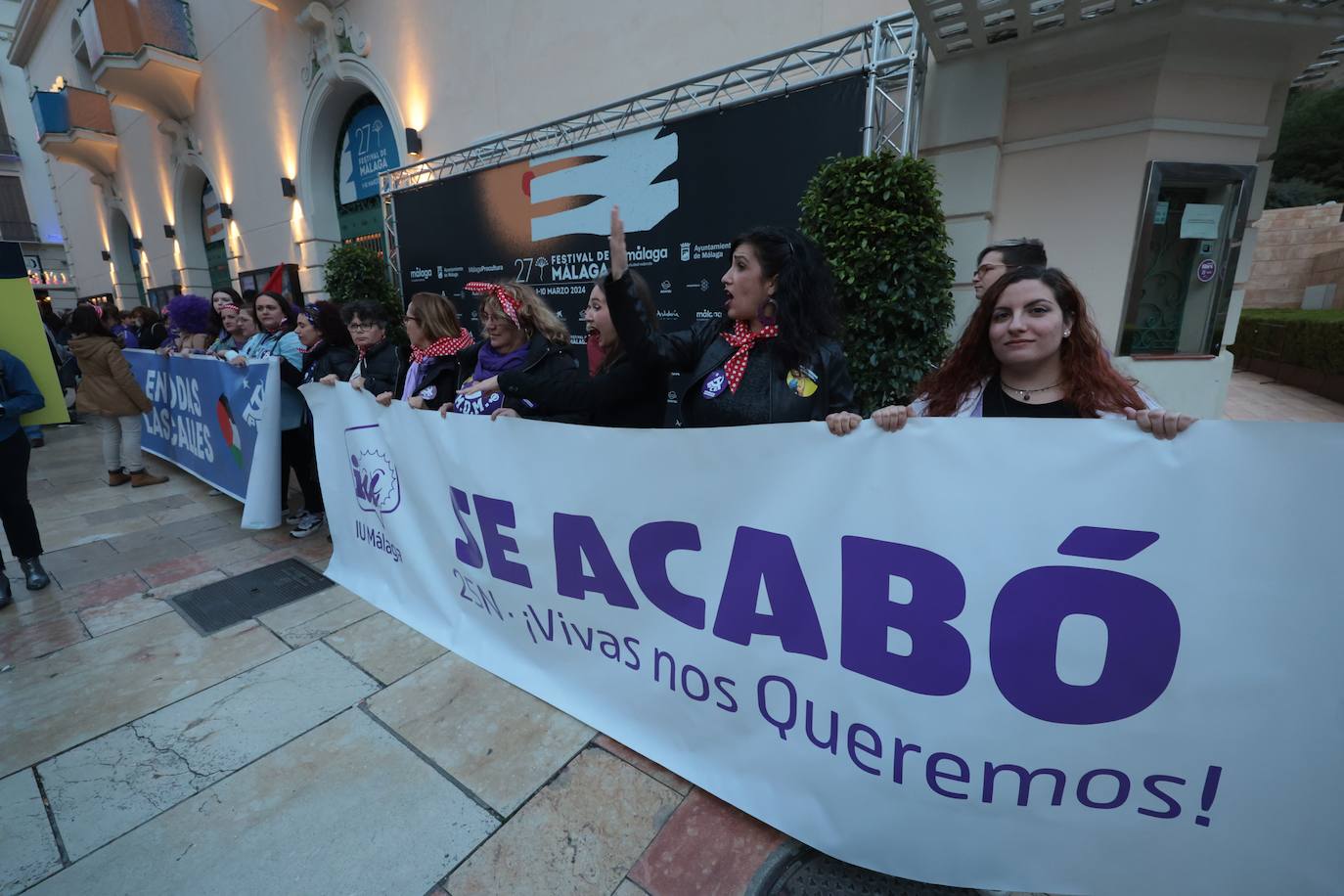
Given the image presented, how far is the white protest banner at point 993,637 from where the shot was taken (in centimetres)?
120

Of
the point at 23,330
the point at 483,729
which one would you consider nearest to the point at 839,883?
the point at 483,729

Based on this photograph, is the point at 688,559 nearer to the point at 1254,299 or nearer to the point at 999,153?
the point at 999,153

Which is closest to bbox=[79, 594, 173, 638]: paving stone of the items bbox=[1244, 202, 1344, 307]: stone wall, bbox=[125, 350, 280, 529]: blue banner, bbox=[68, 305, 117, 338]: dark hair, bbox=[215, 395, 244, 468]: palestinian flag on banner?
bbox=[125, 350, 280, 529]: blue banner

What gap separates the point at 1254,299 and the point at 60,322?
2988 cm

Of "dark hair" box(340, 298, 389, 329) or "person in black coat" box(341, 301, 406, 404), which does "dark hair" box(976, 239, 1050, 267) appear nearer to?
"person in black coat" box(341, 301, 406, 404)

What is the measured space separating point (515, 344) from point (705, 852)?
2.24 metres

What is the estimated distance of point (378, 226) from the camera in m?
9.56

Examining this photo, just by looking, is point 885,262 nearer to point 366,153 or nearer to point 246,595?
point 246,595

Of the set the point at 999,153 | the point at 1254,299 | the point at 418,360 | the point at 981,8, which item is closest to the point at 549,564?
the point at 418,360

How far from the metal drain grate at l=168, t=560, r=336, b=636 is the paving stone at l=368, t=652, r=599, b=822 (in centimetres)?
133

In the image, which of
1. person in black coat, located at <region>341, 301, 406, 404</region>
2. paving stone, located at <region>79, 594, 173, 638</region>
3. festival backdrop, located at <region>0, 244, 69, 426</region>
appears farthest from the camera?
person in black coat, located at <region>341, 301, 406, 404</region>

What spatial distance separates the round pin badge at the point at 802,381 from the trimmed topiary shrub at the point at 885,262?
5.06 feet

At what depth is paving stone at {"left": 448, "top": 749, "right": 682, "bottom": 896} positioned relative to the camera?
1628 mm

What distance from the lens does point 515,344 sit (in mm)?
2836
